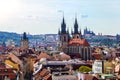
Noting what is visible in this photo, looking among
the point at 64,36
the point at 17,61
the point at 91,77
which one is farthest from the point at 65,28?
the point at 91,77

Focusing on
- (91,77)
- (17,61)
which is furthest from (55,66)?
(91,77)

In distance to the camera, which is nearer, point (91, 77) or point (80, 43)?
point (91, 77)

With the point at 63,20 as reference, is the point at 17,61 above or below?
below

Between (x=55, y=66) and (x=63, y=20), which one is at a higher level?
(x=63, y=20)

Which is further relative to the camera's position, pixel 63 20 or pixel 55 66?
pixel 63 20

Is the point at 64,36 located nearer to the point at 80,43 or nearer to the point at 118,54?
the point at 80,43

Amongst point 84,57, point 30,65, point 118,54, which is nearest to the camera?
point 30,65

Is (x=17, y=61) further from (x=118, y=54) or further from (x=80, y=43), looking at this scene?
(x=118, y=54)

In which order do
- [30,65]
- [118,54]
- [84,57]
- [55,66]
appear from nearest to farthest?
[30,65], [55,66], [84,57], [118,54]

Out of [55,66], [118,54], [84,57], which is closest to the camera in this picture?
[55,66]
